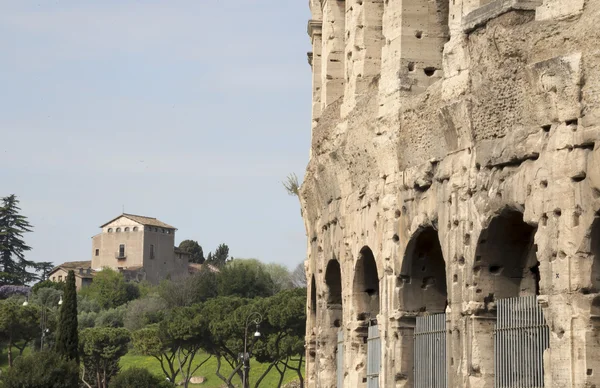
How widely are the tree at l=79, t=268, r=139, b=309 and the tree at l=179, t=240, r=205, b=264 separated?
69.8 ft

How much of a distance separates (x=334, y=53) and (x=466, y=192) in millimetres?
7372

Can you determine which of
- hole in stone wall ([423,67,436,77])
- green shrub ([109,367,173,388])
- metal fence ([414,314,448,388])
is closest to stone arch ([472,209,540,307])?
metal fence ([414,314,448,388])

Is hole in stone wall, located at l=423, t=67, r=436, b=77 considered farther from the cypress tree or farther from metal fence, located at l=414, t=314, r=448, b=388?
the cypress tree

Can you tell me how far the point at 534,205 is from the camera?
12.8 m

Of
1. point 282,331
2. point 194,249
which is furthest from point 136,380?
point 194,249

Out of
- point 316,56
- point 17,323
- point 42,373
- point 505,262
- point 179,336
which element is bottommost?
point 42,373

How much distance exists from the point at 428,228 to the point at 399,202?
81cm

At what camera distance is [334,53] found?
21.1 metres

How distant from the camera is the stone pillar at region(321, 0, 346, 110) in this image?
21078mm

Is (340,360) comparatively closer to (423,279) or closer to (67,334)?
(423,279)

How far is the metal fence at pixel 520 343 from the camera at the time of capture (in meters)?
13.0

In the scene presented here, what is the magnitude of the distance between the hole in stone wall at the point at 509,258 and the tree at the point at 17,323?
36.3 meters

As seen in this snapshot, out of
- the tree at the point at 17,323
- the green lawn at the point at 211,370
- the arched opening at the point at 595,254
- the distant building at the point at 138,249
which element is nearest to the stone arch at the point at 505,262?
the arched opening at the point at 595,254

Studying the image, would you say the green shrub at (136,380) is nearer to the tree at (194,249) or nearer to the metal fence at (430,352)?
the metal fence at (430,352)
